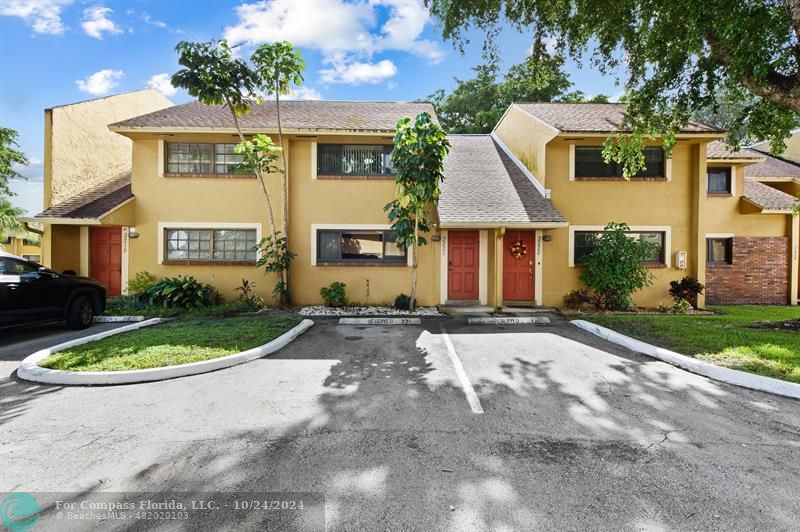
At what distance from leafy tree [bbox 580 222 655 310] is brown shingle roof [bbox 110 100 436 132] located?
733cm

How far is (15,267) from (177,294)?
11.0ft

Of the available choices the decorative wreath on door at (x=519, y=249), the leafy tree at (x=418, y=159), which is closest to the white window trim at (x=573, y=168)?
the decorative wreath on door at (x=519, y=249)

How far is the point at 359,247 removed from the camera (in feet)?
36.5

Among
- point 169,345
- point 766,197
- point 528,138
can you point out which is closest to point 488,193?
point 528,138

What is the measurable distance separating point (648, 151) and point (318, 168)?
10.7 meters

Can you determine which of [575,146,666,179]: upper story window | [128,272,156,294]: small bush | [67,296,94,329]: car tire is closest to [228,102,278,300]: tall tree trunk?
[128,272,156,294]: small bush

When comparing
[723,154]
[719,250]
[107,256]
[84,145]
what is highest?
[84,145]

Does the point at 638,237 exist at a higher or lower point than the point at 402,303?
higher

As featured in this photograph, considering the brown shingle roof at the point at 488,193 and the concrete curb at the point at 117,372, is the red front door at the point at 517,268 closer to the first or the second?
the brown shingle roof at the point at 488,193

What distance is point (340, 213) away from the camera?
36.1 ft

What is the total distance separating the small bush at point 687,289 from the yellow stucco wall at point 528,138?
5.22 meters

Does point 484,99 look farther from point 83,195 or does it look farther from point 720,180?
point 83,195

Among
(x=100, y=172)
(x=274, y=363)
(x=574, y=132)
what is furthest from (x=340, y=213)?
(x=100, y=172)

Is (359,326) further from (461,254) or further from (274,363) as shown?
(461,254)
